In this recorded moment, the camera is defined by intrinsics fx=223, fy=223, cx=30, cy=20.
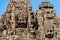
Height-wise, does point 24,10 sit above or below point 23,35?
above

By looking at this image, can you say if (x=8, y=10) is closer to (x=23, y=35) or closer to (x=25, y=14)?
(x=25, y=14)

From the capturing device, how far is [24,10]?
101625 millimetres

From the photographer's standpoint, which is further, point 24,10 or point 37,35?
point 24,10

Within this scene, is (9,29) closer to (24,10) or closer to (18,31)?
(18,31)

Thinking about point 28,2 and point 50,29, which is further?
point 28,2

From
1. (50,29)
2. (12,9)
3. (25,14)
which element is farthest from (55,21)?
(12,9)

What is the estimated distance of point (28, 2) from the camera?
104m

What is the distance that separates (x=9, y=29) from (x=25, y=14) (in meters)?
10.2

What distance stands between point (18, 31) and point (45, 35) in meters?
11.6

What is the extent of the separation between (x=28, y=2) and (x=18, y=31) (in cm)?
1676

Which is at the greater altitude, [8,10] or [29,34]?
[8,10]

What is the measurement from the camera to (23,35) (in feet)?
303

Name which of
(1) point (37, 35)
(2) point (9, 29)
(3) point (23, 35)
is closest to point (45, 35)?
(1) point (37, 35)

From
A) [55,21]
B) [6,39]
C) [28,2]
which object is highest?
[28,2]
